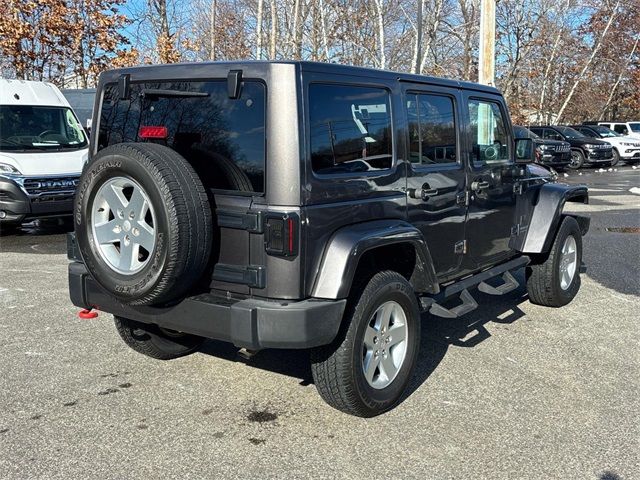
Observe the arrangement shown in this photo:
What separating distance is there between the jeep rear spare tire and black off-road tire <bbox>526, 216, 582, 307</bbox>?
11.8 ft

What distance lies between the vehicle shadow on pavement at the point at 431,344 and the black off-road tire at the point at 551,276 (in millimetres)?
247

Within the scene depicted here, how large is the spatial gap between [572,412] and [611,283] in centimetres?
363

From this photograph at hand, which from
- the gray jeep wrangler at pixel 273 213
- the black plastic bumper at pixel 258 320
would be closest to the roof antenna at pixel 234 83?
the gray jeep wrangler at pixel 273 213

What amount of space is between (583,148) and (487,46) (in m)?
14.0

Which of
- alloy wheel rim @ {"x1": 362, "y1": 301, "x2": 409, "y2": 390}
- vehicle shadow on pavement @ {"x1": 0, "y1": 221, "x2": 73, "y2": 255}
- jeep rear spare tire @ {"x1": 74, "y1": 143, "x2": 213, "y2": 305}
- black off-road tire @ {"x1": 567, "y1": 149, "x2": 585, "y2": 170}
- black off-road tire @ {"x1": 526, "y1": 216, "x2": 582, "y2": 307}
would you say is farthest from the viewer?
black off-road tire @ {"x1": 567, "y1": 149, "x2": 585, "y2": 170}

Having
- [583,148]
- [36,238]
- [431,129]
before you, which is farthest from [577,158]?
[431,129]

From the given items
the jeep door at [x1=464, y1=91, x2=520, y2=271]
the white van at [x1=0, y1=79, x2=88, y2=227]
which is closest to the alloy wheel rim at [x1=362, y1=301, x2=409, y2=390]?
the jeep door at [x1=464, y1=91, x2=520, y2=271]

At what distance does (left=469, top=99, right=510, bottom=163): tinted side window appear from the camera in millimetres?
4914

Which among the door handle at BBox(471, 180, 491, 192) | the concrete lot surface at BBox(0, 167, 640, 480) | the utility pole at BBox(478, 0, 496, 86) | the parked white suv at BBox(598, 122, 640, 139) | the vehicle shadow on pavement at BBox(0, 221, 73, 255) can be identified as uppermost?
the utility pole at BBox(478, 0, 496, 86)

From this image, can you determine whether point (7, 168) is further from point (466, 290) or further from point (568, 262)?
point (568, 262)

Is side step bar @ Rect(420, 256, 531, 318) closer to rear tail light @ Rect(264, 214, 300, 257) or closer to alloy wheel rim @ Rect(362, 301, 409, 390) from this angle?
alloy wheel rim @ Rect(362, 301, 409, 390)

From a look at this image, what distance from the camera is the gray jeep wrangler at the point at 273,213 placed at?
326 cm

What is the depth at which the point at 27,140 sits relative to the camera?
1038 cm

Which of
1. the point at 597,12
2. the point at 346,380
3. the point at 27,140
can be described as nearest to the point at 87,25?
the point at 27,140
